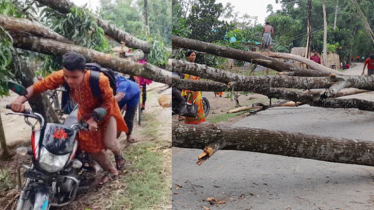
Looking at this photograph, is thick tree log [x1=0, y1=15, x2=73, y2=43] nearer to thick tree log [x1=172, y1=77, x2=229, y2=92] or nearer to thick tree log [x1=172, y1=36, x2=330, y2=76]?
thick tree log [x1=172, y1=77, x2=229, y2=92]

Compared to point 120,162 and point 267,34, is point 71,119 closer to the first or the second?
point 120,162

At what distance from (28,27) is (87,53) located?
33cm

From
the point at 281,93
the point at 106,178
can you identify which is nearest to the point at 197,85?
the point at 281,93

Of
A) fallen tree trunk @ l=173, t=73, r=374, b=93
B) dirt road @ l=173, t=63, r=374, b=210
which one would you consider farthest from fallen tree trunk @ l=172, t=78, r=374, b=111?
dirt road @ l=173, t=63, r=374, b=210

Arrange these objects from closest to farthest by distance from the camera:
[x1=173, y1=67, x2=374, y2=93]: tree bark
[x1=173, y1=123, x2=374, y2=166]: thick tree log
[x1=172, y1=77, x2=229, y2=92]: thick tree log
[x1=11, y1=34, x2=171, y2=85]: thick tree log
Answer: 1. [x1=11, y1=34, x2=171, y2=85]: thick tree log
2. [x1=173, y1=123, x2=374, y2=166]: thick tree log
3. [x1=173, y1=67, x2=374, y2=93]: tree bark
4. [x1=172, y1=77, x2=229, y2=92]: thick tree log

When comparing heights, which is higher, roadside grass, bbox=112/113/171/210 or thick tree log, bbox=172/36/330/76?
thick tree log, bbox=172/36/330/76

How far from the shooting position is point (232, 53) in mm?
4762

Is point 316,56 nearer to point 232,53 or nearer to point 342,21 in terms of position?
point 342,21

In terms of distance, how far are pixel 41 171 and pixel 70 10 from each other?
0.85 m

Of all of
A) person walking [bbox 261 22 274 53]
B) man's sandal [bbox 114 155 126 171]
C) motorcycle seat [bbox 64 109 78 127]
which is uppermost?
person walking [bbox 261 22 274 53]

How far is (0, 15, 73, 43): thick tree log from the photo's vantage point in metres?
1.67

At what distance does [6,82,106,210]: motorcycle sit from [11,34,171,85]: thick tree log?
0.23 meters

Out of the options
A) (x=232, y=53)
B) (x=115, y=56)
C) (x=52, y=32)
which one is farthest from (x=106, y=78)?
(x=232, y=53)

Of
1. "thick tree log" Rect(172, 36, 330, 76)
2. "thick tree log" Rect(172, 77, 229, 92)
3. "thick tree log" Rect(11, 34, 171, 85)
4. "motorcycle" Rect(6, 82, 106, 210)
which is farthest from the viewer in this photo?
Answer: "thick tree log" Rect(172, 36, 330, 76)
